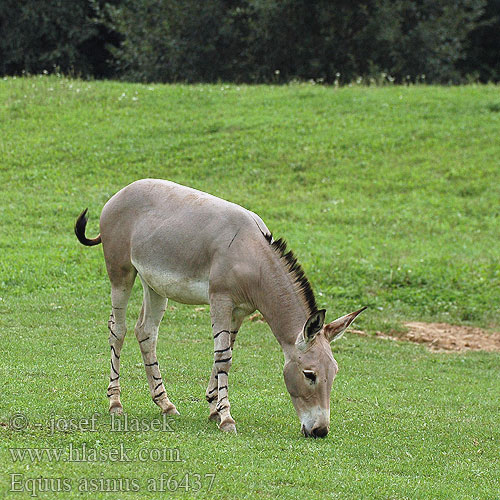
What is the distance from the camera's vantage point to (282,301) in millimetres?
8414

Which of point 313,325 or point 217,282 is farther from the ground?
point 217,282

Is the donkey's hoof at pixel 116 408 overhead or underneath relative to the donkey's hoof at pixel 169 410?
overhead

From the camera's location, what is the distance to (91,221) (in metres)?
19.9

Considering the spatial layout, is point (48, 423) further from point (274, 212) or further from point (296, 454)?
point (274, 212)

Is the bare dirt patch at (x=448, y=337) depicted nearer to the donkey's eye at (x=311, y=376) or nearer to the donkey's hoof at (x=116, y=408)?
the donkey's eye at (x=311, y=376)

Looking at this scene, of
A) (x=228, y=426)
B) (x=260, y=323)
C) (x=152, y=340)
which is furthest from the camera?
(x=260, y=323)

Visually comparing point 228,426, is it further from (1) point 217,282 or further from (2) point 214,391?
(1) point 217,282

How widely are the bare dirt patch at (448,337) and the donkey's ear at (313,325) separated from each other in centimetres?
736

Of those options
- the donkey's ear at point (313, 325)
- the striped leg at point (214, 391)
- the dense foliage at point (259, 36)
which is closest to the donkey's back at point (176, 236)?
the striped leg at point (214, 391)

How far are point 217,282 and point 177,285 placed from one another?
562 mm

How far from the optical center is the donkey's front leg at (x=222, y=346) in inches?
330

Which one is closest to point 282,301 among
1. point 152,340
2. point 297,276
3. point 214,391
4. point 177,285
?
point 297,276

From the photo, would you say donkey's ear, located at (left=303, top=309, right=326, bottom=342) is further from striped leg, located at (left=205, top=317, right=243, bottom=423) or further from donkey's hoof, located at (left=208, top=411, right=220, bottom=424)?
donkey's hoof, located at (left=208, top=411, right=220, bottom=424)

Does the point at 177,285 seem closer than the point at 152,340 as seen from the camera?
Yes
